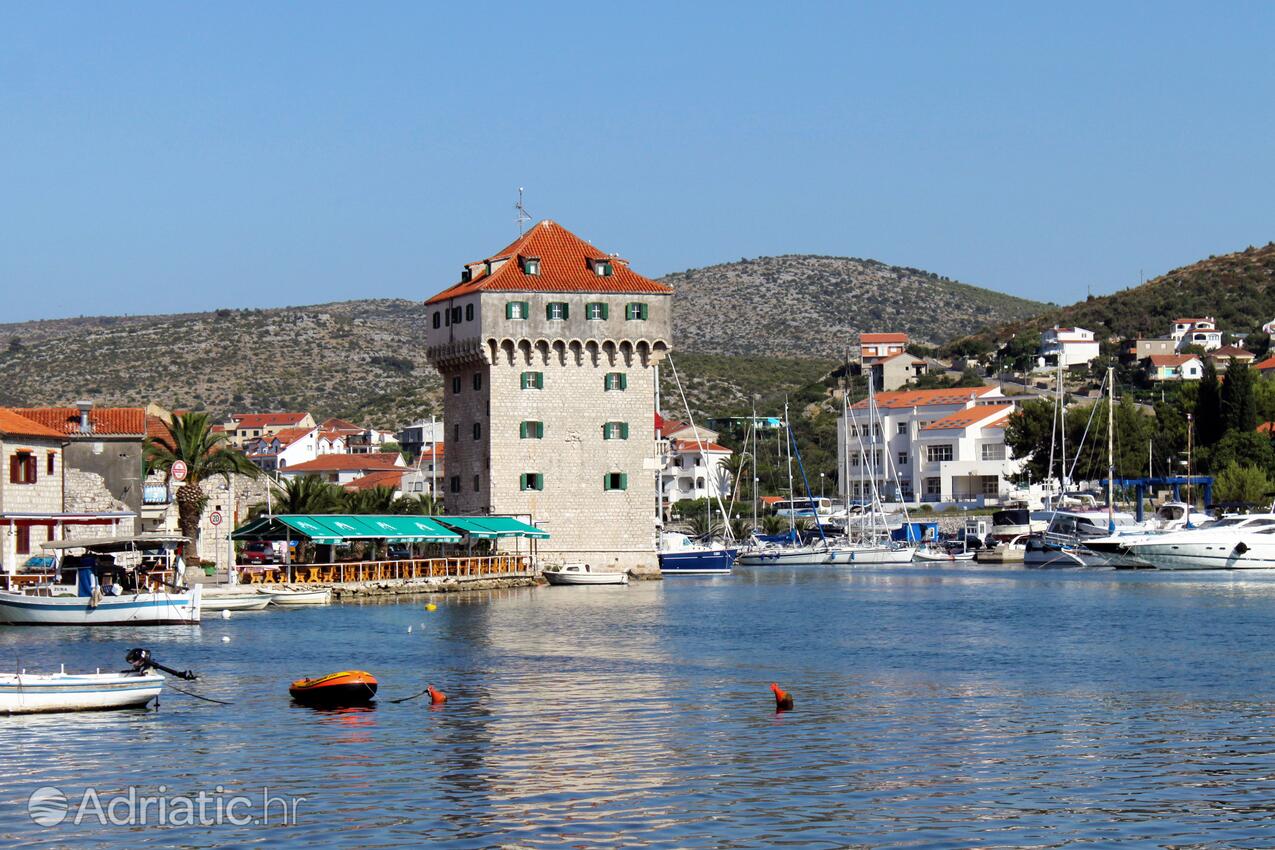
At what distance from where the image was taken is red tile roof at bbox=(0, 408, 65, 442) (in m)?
53.1

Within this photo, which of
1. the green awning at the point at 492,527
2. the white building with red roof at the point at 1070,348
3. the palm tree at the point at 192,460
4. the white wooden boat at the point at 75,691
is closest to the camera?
the white wooden boat at the point at 75,691

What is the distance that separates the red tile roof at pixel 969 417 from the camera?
403ft

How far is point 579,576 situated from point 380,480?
49.5 m

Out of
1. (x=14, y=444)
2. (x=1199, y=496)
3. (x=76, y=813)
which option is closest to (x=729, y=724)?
(x=76, y=813)

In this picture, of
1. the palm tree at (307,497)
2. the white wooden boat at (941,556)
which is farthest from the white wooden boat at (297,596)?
the white wooden boat at (941,556)

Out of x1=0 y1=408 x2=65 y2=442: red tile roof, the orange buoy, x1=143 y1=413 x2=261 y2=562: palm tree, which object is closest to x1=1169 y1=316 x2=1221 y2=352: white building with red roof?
x1=143 y1=413 x2=261 y2=562: palm tree

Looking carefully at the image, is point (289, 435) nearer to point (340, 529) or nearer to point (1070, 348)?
point (1070, 348)

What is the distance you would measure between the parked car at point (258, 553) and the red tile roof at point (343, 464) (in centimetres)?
4284

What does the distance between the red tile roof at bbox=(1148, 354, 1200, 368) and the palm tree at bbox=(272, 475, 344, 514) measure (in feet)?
315

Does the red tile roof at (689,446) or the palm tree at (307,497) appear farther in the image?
the red tile roof at (689,446)

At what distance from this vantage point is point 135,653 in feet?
92.7

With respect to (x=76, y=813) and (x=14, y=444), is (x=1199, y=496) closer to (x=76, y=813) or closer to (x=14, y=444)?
(x=14, y=444)

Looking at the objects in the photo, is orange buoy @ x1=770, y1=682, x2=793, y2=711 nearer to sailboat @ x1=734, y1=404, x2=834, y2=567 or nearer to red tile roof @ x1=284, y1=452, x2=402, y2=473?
sailboat @ x1=734, y1=404, x2=834, y2=567

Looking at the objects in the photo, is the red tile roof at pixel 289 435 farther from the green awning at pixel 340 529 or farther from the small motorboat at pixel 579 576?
the green awning at pixel 340 529
